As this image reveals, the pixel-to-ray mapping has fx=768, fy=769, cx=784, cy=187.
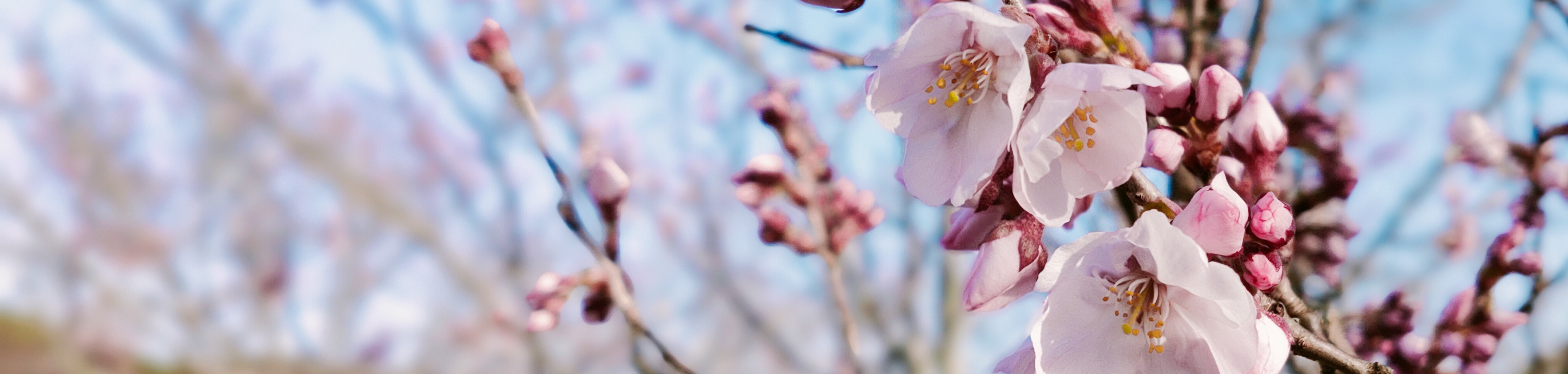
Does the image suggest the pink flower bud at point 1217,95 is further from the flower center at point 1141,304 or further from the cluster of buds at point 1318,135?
the cluster of buds at point 1318,135

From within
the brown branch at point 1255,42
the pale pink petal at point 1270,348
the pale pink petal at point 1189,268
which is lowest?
the brown branch at point 1255,42

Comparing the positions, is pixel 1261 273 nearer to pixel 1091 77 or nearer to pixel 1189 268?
pixel 1189 268

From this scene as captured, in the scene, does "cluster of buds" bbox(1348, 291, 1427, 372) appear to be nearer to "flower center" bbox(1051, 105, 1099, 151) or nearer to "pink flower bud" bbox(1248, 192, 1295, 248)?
"pink flower bud" bbox(1248, 192, 1295, 248)

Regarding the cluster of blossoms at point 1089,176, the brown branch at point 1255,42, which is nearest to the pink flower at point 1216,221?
the cluster of blossoms at point 1089,176

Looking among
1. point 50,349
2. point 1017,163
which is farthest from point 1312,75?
point 50,349

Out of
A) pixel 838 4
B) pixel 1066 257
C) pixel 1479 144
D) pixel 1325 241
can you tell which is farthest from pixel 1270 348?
pixel 1479 144

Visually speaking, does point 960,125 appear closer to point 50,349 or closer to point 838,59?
point 838,59
